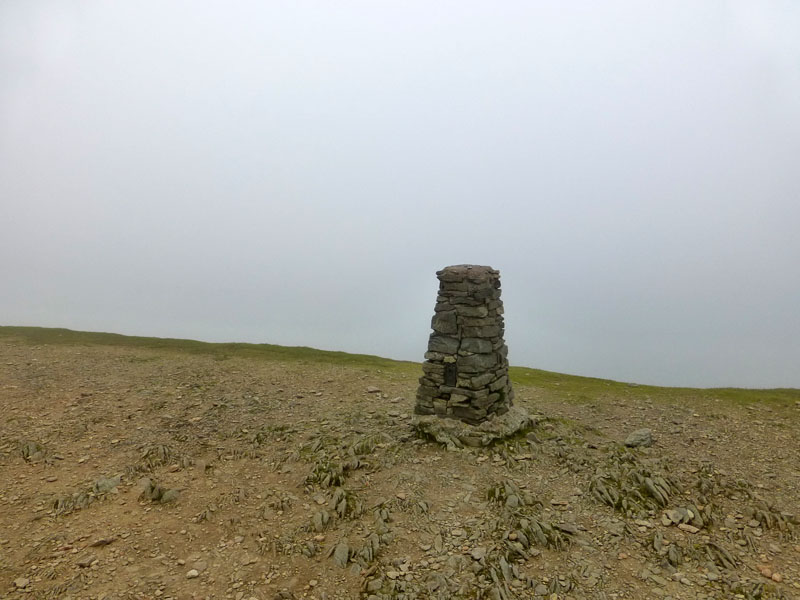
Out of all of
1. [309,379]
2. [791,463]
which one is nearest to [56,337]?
[309,379]

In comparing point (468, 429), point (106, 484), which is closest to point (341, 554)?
point (468, 429)

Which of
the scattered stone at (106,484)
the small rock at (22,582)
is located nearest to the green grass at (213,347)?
the scattered stone at (106,484)

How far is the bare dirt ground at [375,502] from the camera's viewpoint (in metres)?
11.7

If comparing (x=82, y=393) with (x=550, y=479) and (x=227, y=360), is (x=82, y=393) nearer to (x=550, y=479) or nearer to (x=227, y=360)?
(x=227, y=360)

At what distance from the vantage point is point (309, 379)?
29.6 metres

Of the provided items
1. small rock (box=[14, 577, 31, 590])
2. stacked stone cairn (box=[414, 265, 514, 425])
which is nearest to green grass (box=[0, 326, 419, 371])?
stacked stone cairn (box=[414, 265, 514, 425])

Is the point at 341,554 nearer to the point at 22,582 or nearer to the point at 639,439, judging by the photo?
the point at 22,582

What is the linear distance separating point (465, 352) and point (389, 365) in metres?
17.3

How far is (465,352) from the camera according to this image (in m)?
19.1

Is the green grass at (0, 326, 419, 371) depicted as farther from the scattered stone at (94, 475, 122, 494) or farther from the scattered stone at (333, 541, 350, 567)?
the scattered stone at (333, 541, 350, 567)

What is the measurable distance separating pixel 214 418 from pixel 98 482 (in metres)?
6.65

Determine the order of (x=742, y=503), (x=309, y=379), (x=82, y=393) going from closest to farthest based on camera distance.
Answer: (x=742, y=503)
(x=82, y=393)
(x=309, y=379)

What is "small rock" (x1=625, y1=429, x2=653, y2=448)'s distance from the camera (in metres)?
19.3

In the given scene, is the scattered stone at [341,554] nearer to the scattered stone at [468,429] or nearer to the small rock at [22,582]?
the scattered stone at [468,429]
